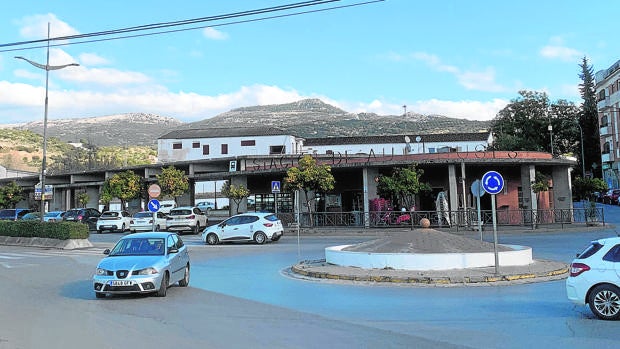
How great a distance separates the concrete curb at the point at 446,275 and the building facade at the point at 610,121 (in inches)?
2309

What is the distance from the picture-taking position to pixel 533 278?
13281mm

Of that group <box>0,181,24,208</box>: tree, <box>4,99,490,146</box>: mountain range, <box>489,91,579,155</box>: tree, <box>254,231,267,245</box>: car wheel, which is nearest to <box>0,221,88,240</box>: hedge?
<box>254,231,267,245</box>: car wheel

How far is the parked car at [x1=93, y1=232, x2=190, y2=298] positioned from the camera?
36.6ft

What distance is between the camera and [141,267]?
1131 cm

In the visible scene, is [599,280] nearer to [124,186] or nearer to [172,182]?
[172,182]

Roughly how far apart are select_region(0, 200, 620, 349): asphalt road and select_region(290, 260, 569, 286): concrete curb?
0.56 m

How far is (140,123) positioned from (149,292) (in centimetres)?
18639

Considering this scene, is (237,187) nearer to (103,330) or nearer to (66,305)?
(66,305)

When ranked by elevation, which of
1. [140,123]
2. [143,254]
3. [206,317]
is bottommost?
[206,317]

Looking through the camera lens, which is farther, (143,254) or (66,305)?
(143,254)

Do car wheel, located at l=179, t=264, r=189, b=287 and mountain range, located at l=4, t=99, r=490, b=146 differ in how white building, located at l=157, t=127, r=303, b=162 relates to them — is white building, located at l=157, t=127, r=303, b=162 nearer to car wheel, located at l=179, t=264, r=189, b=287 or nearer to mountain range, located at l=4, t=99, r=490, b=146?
mountain range, located at l=4, t=99, r=490, b=146

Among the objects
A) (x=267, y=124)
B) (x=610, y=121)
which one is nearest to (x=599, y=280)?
(x=610, y=121)

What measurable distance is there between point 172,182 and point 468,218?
882 inches

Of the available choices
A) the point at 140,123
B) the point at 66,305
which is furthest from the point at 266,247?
the point at 140,123
